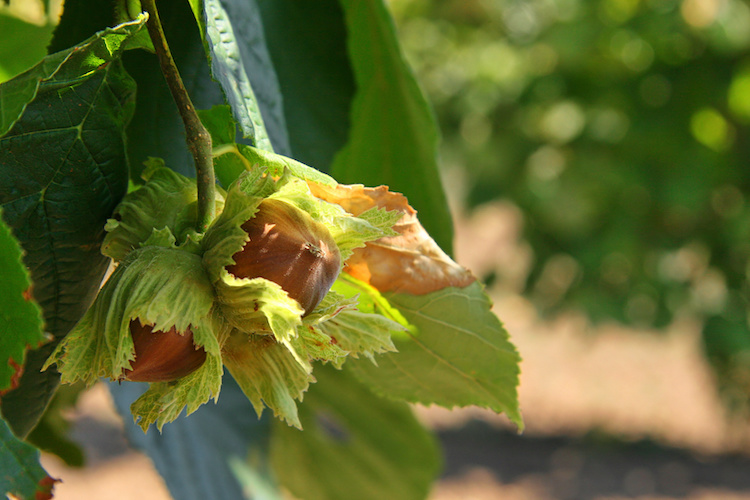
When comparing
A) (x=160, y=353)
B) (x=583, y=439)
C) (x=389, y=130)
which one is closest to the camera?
(x=160, y=353)

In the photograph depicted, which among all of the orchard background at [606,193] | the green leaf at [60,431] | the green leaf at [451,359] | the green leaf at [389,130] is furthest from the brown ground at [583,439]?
the green leaf at [451,359]

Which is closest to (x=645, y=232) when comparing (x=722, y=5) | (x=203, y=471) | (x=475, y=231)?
(x=722, y=5)

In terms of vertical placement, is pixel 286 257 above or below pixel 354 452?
above

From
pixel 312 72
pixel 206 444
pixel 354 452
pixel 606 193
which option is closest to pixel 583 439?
pixel 606 193

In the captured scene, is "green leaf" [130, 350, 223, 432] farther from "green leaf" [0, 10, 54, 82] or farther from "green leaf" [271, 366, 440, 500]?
"green leaf" [271, 366, 440, 500]

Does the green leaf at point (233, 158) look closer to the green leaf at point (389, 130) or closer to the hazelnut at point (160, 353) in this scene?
the hazelnut at point (160, 353)

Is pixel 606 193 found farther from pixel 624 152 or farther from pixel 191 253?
pixel 191 253
